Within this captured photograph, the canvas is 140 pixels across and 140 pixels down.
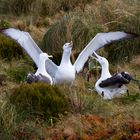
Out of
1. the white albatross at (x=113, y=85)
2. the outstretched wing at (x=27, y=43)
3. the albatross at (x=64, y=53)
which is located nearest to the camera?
the white albatross at (x=113, y=85)

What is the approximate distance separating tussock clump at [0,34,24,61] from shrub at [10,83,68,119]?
156 inches

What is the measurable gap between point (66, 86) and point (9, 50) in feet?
10.5

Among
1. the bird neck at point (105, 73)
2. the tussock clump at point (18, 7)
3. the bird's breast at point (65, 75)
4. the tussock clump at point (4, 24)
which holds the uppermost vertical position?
the bird neck at point (105, 73)

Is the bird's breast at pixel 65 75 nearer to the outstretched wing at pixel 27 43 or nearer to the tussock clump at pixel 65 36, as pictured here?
the outstretched wing at pixel 27 43

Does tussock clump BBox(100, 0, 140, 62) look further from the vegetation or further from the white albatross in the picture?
the white albatross

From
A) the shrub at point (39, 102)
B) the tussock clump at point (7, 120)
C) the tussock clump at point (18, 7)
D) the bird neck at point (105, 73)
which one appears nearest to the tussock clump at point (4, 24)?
the tussock clump at point (18, 7)

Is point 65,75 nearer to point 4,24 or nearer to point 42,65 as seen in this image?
point 42,65

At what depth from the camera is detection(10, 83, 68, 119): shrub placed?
29.6 ft

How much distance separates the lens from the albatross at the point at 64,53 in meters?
10.9

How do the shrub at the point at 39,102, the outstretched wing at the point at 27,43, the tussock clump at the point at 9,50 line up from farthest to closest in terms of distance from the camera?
the tussock clump at the point at 9,50 → the outstretched wing at the point at 27,43 → the shrub at the point at 39,102

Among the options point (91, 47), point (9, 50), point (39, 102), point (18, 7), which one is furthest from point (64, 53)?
point (18, 7)

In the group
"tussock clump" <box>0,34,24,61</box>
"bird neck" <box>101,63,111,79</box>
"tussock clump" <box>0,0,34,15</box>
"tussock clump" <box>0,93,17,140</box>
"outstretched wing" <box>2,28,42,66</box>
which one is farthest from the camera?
"tussock clump" <box>0,0,34,15</box>

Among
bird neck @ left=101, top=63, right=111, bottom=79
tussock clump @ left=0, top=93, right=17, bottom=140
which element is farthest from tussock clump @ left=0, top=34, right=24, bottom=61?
tussock clump @ left=0, top=93, right=17, bottom=140

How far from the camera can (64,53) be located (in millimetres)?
11086
